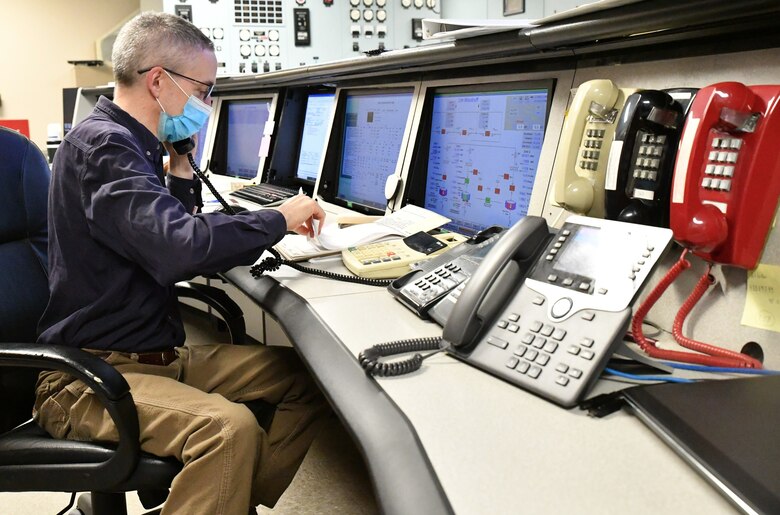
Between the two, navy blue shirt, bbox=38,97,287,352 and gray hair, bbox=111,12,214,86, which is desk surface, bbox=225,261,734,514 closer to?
navy blue shirt, bbox=38,97,287,352

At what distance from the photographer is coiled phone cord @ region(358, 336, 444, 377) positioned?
0.82 meters

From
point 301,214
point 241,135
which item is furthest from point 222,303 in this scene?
point 241,135

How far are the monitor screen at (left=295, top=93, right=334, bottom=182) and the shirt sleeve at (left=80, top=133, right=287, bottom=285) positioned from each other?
1171 mm

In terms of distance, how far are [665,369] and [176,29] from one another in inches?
47.6

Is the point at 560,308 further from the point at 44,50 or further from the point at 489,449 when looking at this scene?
the point at 44,50

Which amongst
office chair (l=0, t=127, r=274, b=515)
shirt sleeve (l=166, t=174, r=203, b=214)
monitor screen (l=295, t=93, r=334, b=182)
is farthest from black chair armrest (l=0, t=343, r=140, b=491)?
monitor screen (l=295, t=93, r=334, b=182)

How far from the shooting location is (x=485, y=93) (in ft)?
4.88

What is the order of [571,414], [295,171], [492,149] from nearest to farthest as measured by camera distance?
[571,414], [492,149], [295,171]

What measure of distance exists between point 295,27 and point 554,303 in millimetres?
3342

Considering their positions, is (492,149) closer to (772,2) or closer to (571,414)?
(772,2)

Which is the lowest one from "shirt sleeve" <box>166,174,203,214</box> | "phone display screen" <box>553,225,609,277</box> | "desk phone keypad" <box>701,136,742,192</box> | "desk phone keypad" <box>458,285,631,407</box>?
"desk phone keypad" <box>458,285,631,407</box>

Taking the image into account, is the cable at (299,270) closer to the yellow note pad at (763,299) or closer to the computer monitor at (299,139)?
the yellow note pad at (763,299)

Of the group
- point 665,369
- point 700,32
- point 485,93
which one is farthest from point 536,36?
point 665,369

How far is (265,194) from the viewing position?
7.51ft
